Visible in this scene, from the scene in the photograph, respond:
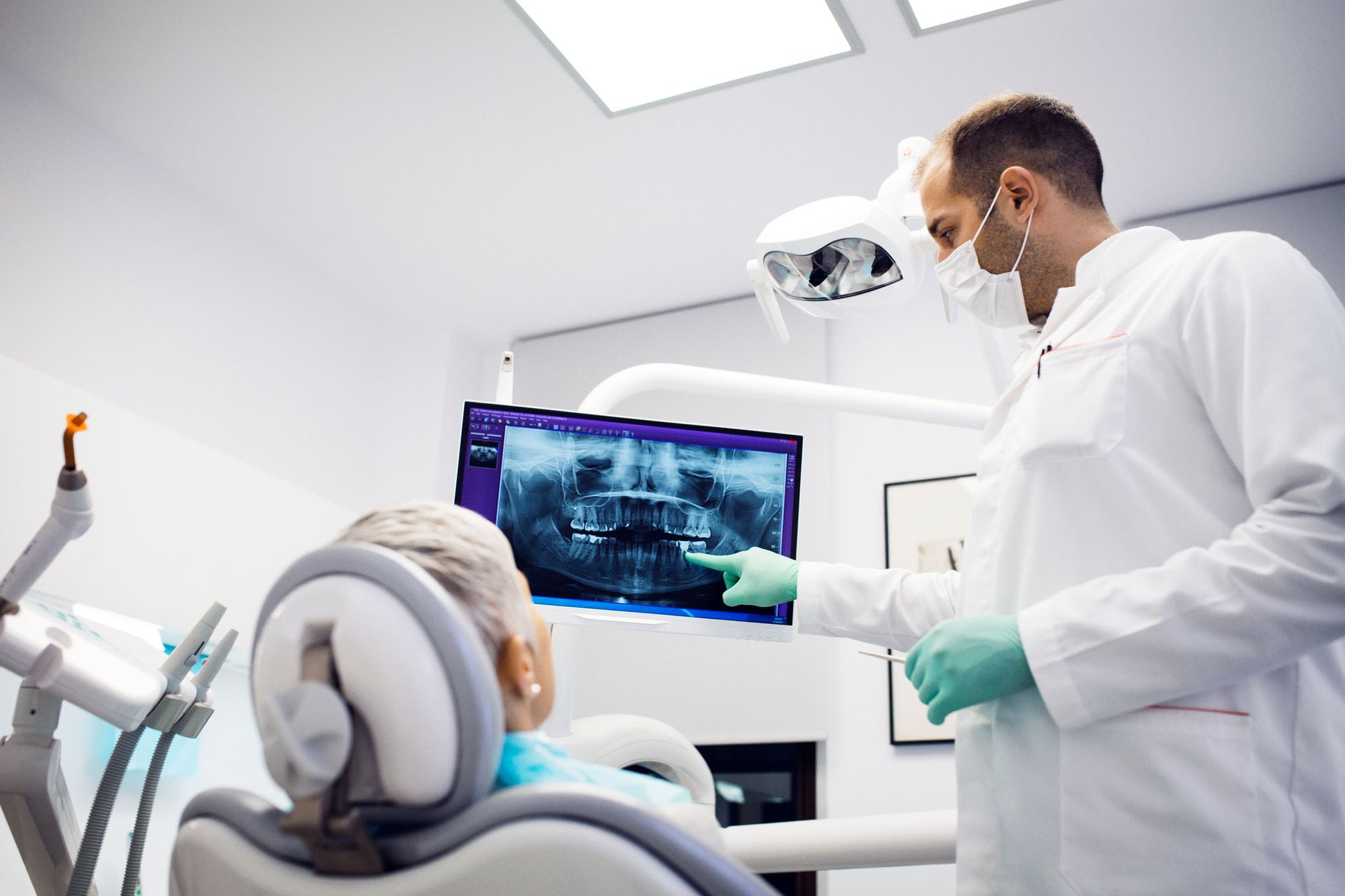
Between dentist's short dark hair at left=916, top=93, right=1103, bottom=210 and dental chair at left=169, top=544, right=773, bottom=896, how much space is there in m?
1.19

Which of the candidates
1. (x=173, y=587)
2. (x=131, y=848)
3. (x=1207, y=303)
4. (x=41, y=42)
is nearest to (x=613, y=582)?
(x=131, y=848)

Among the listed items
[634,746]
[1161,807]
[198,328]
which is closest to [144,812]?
[634,746]

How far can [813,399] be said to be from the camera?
6.50ft

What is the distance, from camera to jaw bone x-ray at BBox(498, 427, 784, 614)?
1750mm

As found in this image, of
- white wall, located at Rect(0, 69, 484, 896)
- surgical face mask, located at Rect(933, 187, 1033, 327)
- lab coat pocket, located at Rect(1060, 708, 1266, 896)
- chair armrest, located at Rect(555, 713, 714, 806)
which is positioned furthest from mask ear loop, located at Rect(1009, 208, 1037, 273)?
white wall, located at Rect(0, 69, 484, 896)

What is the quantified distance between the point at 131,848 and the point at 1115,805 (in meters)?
1.18

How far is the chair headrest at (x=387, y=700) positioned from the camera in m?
0.63

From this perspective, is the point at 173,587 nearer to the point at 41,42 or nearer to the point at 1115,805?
the point at 41,42

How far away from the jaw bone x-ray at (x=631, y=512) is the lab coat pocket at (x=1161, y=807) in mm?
734

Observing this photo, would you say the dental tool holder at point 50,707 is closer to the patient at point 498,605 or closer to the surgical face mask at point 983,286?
the patient at point 498,605

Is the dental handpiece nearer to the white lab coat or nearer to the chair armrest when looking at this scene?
the chair armrest

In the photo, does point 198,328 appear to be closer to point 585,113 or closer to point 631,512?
point 585,113

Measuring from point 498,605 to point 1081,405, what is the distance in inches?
31.8

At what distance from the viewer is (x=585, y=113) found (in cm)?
273
